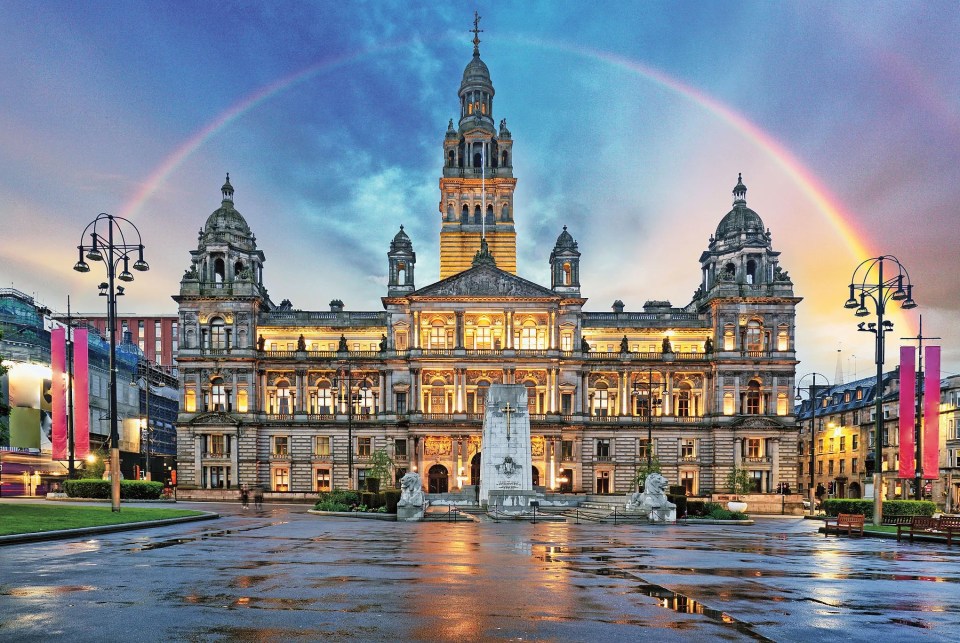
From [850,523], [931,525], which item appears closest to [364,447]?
[850,523]

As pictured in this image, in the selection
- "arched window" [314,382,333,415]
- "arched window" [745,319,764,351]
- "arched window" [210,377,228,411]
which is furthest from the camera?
"arched window" [314,382,333,415]

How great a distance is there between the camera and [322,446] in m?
80.0

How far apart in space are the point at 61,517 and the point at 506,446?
2716 cm

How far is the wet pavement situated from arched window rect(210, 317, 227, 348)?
57.2m

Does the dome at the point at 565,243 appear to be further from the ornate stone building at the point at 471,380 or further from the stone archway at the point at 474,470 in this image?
the stone archway at the point at 474,470

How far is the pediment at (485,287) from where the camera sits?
78500mm

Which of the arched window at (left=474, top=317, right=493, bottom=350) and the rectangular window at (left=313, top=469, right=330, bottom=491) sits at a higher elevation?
the arched window at (left=474, top=317, right=493, bottom=350)

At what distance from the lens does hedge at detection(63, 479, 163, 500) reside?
168 feet

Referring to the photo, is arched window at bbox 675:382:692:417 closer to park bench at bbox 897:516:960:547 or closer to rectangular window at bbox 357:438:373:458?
rectangular window at bbox 357:438:373:458

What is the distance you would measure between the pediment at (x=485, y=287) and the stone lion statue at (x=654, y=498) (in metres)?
37.1

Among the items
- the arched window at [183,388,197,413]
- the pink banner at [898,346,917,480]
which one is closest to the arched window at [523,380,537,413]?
the arched window at [183,388,197,413]

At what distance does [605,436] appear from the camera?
8019 centimetres

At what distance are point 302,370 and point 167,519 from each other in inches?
1918

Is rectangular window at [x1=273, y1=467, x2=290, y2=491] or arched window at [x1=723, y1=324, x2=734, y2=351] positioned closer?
rectangular window at [x1=273, y1=467, x2=290, y2=491]
